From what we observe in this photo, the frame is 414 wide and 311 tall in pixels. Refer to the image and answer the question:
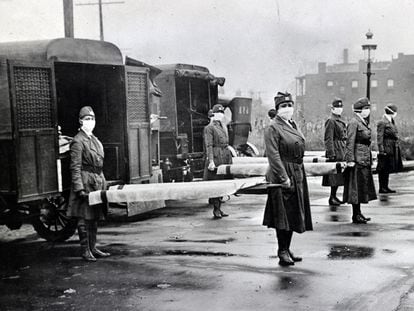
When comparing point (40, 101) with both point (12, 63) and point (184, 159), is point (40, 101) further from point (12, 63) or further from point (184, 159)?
point (184, 159)

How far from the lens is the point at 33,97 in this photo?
7.64 m

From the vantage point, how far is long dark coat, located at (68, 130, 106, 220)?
7.50m

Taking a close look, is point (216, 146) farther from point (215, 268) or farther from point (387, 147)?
point (387, 147)

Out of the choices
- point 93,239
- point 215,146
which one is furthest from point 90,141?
point 215,146

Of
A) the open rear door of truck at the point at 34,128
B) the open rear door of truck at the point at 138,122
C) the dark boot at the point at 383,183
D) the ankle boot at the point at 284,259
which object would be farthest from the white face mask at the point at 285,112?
the dark boot at the point at 383,183

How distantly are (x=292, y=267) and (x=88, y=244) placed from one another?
2730 mm

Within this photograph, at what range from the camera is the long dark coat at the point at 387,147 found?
13.8 meters

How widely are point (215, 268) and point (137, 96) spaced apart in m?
3.99

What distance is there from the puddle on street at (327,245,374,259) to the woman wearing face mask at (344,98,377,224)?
70.0 inches

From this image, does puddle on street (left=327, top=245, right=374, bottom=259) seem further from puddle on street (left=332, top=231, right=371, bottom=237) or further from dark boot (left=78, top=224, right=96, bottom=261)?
dark boot (left=78, top=224, right=96, bottom=261)

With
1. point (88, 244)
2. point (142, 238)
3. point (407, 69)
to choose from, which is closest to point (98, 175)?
point (88, 244)

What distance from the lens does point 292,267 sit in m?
6.91

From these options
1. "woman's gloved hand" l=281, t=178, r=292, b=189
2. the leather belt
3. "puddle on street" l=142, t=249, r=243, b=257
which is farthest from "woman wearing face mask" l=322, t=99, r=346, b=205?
the leather belt

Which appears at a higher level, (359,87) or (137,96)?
(359,87)
